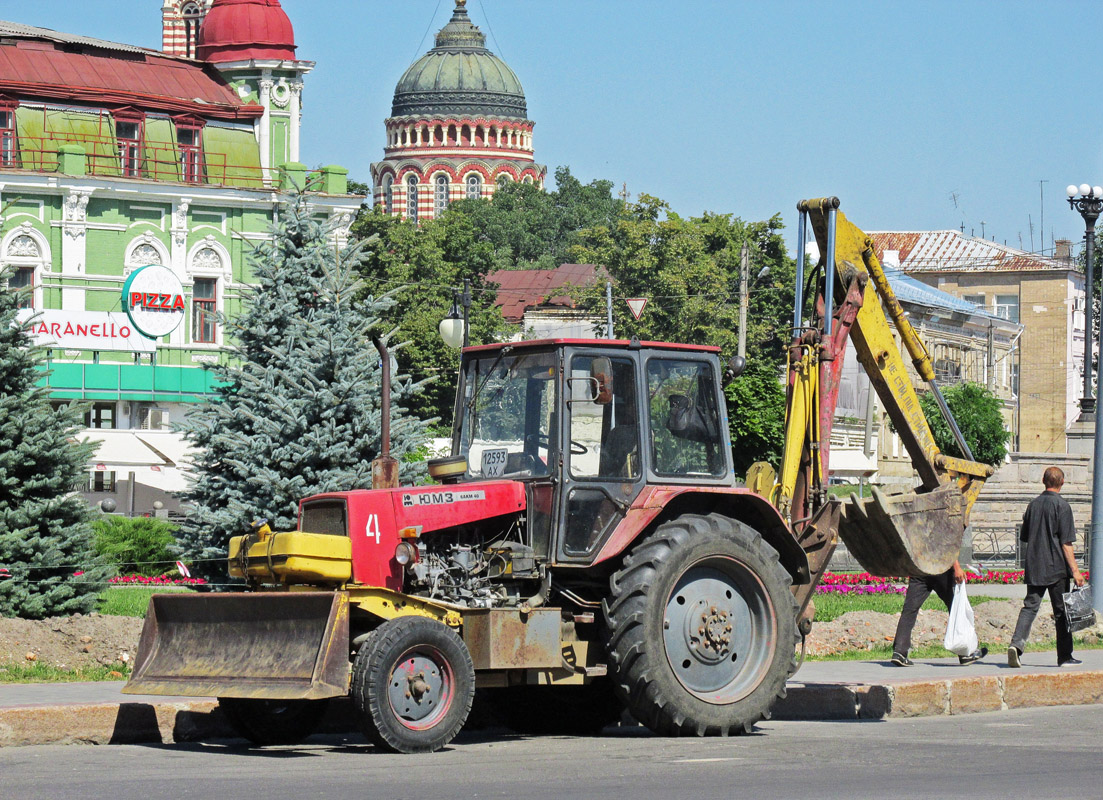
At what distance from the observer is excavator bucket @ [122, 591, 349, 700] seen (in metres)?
9.62

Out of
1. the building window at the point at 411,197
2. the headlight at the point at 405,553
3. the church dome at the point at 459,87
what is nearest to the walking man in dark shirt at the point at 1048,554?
the headlight at the point at 405,553

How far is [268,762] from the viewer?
9562mm

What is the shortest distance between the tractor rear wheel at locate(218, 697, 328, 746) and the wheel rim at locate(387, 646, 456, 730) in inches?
49.3

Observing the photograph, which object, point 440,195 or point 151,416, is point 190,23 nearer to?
point 151,416

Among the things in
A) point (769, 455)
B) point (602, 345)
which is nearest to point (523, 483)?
point (602, 345)

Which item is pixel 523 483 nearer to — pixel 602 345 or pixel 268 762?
pixel 602 345

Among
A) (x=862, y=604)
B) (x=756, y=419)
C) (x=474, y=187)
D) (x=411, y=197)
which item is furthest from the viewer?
(x=474, y=187)

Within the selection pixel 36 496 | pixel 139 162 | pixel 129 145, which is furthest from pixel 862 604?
pixel 129 145

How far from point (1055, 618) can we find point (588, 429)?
5113 mm

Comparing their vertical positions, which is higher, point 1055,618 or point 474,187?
point 474,187

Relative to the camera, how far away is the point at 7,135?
45750mm

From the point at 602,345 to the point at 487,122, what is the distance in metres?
131

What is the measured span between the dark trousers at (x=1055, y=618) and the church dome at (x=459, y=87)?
12893 cm

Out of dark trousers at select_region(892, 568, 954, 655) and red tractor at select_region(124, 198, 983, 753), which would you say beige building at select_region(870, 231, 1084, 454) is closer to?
dark trousers at select_region(892, 568, 954, 655)
